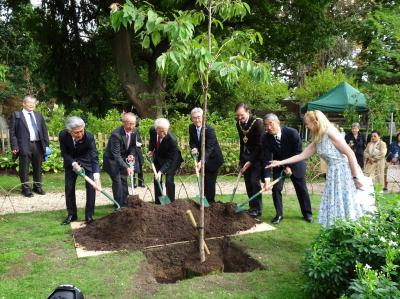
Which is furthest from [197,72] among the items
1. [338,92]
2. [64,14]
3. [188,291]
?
[64,14]

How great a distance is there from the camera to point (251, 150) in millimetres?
6457

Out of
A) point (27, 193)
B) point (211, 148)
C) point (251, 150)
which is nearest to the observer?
point (251, 150)

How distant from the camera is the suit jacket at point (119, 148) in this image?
6414 millimetres

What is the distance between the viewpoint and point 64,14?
16609 mm

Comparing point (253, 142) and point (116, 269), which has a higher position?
point (253, 142)

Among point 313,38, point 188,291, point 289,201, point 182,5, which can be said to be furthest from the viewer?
point 313,38

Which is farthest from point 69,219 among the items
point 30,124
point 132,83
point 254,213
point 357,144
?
point 132,83

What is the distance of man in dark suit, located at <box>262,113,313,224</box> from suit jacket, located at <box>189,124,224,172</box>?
819 mm

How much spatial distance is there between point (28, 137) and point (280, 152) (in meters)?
5.17

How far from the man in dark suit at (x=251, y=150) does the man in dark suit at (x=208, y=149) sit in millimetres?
431

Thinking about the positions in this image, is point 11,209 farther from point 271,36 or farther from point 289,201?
point 271,36

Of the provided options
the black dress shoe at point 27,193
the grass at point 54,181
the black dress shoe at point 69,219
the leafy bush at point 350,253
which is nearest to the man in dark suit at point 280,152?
the leafy bush at point 350,253

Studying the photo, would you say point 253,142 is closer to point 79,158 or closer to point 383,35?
point 79,158

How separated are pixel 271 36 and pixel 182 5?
5.16m
